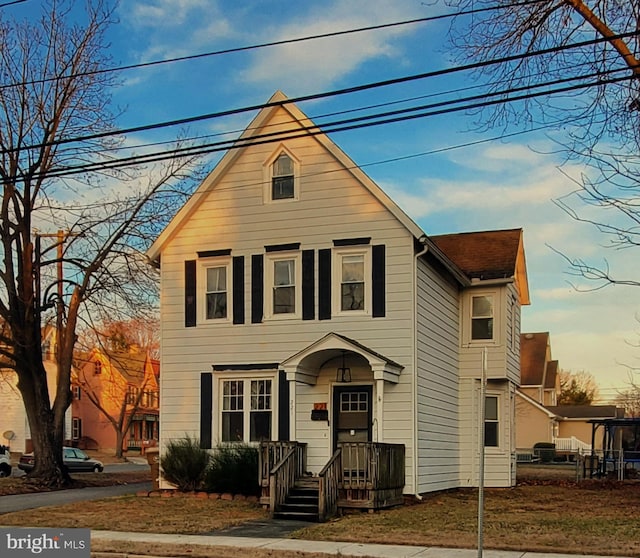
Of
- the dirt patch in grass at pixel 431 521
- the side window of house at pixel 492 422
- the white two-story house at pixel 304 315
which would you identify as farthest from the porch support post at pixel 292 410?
the side window of house at pixel 492 422

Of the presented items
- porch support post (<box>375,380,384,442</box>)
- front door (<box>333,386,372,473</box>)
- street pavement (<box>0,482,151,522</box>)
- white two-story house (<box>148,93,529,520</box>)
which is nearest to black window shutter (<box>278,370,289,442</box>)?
white two-story house (<box>148,93,529,520</box>)

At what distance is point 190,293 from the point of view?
75.3ft

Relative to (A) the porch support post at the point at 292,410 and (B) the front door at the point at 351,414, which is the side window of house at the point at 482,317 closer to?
(B) the front door at the point at 351,414

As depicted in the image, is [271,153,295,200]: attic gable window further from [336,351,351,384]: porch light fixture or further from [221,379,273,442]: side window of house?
[221,379,273,442]: side window of house

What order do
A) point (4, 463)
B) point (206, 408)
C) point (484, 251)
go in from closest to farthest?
point (206, 408), point (484, 251), point (4, 463)

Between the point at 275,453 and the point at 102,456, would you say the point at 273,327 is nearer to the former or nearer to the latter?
the point at 275,453

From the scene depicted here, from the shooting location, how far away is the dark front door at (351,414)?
21.1m

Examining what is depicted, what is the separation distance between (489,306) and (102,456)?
1842 inches

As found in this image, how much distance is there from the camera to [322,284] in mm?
21547

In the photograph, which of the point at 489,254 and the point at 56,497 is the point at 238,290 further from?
the point at 489,254

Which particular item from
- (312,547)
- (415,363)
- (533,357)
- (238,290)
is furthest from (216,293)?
(533,357)

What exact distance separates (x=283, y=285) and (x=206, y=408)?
3.68 meters

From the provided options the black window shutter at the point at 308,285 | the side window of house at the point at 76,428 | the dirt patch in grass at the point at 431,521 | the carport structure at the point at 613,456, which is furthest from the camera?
the side window of house at the point at 76,428

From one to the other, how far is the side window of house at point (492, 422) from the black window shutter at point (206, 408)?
853 cm
